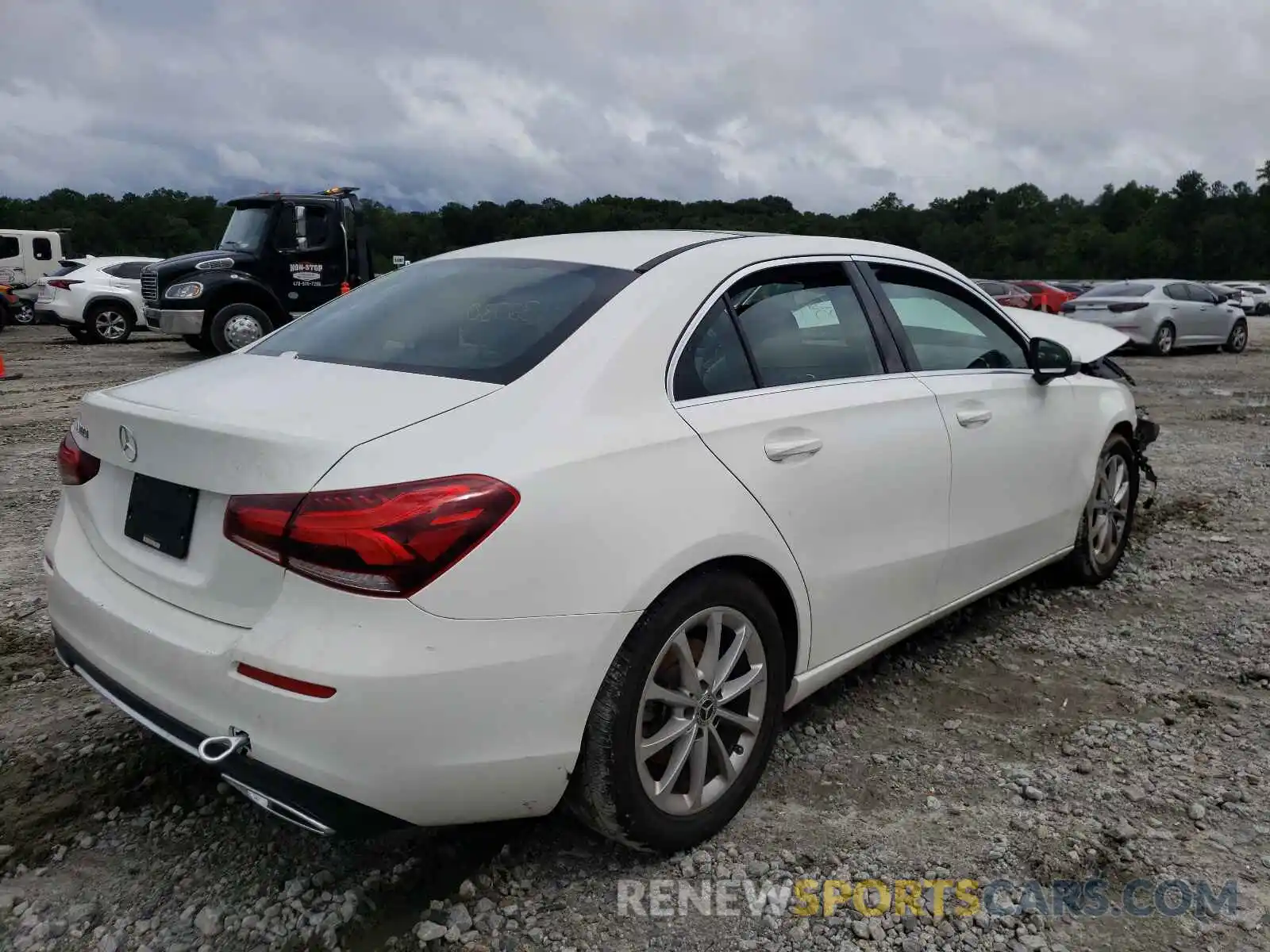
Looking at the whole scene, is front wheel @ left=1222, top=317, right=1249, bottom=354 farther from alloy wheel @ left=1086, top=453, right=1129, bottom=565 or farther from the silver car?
alloy wheel @ left=1086, top=453, right=1129, bottom=565

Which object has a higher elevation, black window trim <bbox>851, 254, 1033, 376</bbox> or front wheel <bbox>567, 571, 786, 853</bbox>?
black window trim <bbox>851, 254, 1033, 376</bbox>

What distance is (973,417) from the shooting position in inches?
137

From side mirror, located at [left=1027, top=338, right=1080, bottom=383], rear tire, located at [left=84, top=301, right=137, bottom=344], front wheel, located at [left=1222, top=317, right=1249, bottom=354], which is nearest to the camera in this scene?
side mirror, located at [left=1027, top=338, right=1080, bottom=383]

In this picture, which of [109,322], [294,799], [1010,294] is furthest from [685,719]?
[1010,294]

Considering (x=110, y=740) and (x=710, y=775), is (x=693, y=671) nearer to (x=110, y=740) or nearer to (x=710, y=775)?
(x=710, y=775)

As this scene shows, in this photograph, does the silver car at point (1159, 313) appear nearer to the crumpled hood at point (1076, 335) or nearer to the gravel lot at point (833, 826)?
the crumpled hood at point (1076, 335)

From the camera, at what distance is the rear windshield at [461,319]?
2.52 metres

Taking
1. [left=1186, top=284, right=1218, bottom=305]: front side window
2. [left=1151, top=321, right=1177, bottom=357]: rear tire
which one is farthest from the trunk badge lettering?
[left=1186, top=284, right=1218, bottom=305]: front side window

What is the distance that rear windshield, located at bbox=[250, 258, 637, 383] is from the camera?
2.52m

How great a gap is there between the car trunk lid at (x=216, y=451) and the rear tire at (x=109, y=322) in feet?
57.7

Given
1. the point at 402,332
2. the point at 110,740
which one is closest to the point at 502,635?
the point at 402,332

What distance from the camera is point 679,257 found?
112 inches

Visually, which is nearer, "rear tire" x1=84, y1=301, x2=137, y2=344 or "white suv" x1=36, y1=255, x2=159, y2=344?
"white suv" x1=36, y1=255, x2=159, y2=344

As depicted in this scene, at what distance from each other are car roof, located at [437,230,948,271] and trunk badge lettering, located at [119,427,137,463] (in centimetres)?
125
